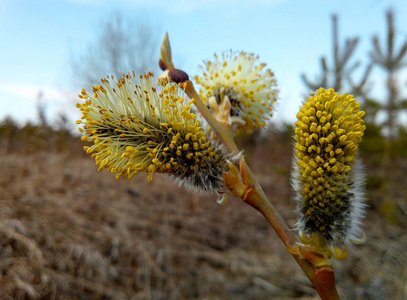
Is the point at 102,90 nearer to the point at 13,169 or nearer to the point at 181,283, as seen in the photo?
the point at 181,283

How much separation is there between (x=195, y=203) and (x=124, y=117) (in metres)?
4.39

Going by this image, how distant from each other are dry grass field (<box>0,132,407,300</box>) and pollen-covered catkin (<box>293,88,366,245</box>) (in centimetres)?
134

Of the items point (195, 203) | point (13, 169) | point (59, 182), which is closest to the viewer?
point (59, 182)

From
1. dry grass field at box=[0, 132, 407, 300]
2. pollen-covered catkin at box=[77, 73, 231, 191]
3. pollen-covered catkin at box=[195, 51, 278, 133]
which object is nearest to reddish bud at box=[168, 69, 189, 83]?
pollen-covered catkin at box=[77, 73, 231, 191]

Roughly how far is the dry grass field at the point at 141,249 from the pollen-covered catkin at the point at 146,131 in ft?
4.64

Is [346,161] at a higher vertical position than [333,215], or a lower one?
higher

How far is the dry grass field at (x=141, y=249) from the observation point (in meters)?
2.93

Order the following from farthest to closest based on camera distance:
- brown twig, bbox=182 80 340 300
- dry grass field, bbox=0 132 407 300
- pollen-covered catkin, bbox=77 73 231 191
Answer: dry grass field, bbox=0 132 407 300 → pollen-covered catkin, bbox=77 73 231 191 → brown twig, bbox=182 80 340 300

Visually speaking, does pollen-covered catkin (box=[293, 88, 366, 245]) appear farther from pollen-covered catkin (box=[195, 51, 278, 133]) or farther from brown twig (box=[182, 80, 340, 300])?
pollen-covered catkin (box=[195, 51, 278, 133])

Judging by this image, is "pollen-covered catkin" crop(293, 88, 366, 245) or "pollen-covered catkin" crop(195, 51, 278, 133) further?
"pollen-covered catkin" crop(195, 51, 278, 133)

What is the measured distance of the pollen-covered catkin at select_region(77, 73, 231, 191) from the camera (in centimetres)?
98

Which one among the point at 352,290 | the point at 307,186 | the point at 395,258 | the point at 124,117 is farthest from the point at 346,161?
the point at 395,258

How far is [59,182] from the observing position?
4520 millimetres

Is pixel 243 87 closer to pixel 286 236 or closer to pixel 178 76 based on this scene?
pixel 178 76
